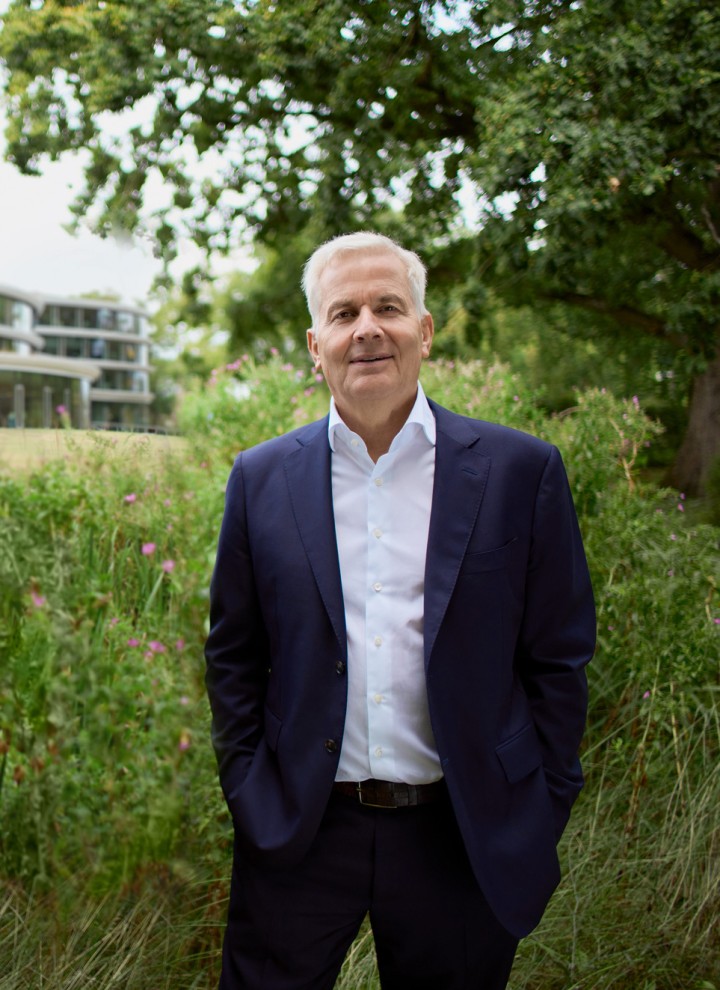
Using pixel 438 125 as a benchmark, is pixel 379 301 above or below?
below

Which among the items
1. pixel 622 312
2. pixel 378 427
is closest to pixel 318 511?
pixel 378 427

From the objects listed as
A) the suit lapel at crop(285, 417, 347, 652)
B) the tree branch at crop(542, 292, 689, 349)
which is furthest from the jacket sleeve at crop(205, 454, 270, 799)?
the tree branch at crop(542, 292, 689, 349)

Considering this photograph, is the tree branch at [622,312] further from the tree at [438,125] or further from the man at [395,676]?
the man at [395,676]

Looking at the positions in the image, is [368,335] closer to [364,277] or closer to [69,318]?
[364,277]

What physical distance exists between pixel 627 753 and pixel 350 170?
6.87 m

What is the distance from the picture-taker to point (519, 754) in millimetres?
1871

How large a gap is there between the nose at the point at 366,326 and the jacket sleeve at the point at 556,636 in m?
0.48

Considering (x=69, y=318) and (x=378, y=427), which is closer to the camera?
(x=378, y=427)

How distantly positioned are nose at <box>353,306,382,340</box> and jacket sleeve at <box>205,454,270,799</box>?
0.47 metres

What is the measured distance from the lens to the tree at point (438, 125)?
257 inches

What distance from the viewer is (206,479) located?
5176 mm

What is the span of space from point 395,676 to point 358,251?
938mm

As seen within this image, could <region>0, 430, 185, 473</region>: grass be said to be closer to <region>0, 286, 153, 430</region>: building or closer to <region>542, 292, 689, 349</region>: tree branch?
<region>0, 286, 153, 430</region>: building

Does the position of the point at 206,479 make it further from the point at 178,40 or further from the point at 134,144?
the point at 134,144
